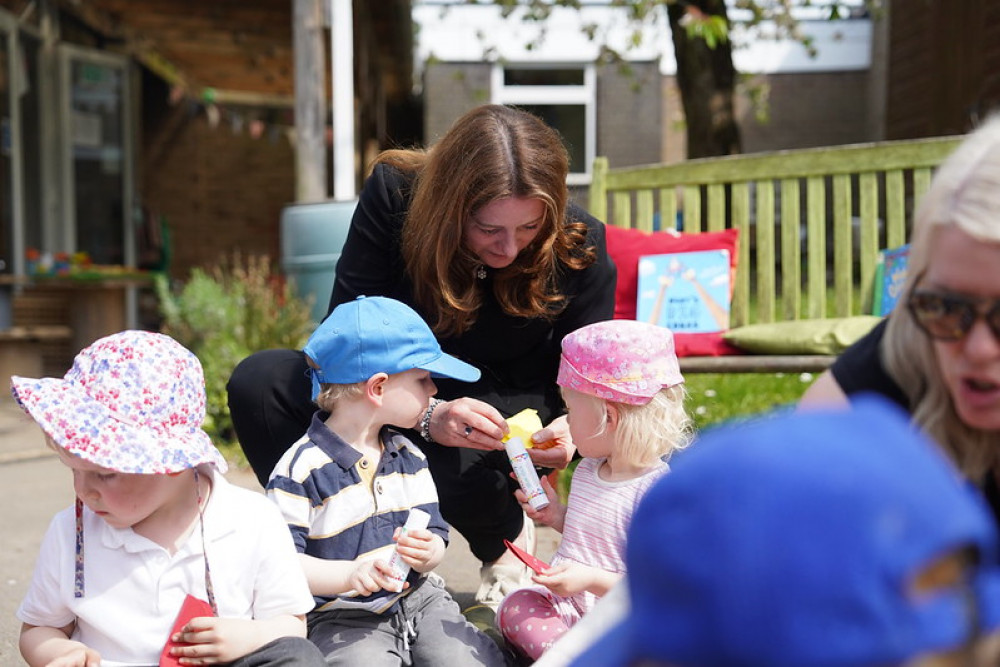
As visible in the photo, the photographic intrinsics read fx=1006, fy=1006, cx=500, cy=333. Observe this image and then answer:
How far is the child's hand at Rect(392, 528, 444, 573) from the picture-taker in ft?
6.84

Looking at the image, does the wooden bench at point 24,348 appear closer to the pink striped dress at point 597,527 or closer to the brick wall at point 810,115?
the pink striped dress at point 597,527

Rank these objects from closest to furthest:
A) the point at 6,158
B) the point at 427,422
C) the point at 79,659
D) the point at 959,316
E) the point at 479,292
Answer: the point at 959,316, the point at 79,659, the point at 427,422, the point at 479,292, the point at 6,158

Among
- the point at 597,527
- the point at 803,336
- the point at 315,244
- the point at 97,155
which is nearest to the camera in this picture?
the point at 597,527

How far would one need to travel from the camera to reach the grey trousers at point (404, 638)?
213cm

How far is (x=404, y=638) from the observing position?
7.30 ft

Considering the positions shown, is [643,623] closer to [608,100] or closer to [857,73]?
[608,100]

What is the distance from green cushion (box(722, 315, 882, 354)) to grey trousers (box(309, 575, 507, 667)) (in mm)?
1839

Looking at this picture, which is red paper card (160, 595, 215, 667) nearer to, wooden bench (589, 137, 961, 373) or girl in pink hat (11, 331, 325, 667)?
girl in pink hat (11, 331, 325, 667)

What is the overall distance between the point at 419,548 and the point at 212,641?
469mm

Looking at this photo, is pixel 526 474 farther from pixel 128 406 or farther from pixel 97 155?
pixel 97 155

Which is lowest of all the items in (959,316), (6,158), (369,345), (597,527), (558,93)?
(597,527)

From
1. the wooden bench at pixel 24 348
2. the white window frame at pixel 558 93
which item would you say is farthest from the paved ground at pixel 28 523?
the white window frame at pixel 558 93

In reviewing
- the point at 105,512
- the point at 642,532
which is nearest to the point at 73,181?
the point at 105,512

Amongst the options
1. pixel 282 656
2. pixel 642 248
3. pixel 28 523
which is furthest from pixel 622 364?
pixel 28 523
